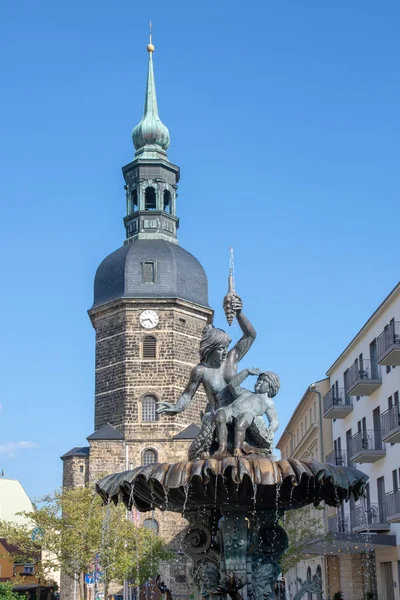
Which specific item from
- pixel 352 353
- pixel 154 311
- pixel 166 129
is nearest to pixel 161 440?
pixel 154 311

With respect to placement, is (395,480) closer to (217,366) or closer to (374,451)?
(374,451)

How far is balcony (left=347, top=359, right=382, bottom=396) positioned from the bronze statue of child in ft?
76.4

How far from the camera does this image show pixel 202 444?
10664mm

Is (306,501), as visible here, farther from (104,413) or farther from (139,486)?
(104,413)

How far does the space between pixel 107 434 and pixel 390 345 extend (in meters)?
26.4

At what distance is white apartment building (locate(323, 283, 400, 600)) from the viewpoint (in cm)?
3081

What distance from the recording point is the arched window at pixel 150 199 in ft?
200

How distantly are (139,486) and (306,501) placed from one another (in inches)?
82.5

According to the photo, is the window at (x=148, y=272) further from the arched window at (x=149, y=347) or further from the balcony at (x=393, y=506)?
the balcony at (x=393, y=506)

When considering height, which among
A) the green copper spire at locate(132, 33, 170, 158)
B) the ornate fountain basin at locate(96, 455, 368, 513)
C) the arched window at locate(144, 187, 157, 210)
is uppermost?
the green copper spire at locate(132, 33, 170, 158)

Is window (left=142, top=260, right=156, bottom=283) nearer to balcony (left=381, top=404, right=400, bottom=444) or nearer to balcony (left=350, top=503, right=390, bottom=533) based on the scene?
balcony (left=350, top=503, right=390, bottom=533)

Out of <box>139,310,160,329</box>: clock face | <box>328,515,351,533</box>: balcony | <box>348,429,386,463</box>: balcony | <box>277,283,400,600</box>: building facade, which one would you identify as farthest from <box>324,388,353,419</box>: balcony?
<box>139,310,160,329</box>: clock face

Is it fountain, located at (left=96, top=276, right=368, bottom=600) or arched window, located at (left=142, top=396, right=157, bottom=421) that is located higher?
arched window, located at (left=142, top=396, right=157, bottom=421)

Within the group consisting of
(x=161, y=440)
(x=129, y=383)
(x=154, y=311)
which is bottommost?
(x=161, y=440)
